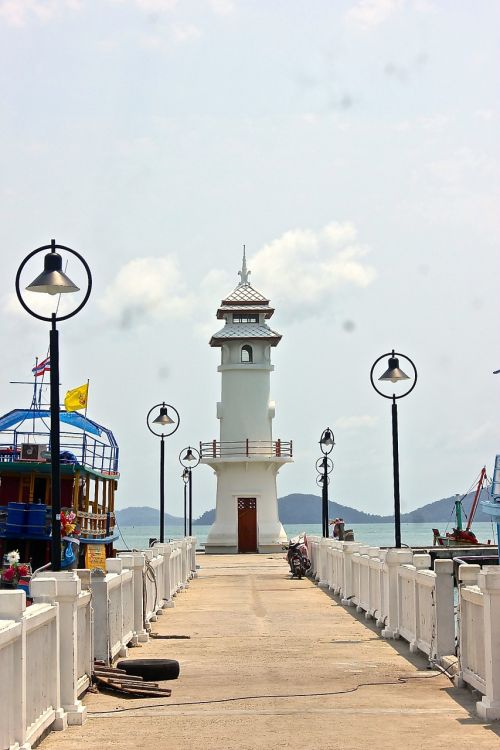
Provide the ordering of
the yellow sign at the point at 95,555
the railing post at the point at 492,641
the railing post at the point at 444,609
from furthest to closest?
the yellow sign at the point at 95,555 < the railing post at the point at 444,609 < the railing post at the point at 492,641

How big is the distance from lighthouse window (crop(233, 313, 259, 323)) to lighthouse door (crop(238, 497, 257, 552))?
960cm

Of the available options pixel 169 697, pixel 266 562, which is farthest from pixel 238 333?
pixel 169 697

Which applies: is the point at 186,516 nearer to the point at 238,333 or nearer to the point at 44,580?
the point at 238,333

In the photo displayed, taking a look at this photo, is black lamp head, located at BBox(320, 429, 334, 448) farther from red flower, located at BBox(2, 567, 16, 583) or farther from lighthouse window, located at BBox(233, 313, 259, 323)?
lighthouse window, located at BBox(233, 313, 259, 323)

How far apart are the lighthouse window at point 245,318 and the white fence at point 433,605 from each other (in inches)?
1448

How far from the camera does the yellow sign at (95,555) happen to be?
39.3m

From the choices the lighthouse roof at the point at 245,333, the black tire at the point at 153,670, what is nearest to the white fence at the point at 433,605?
the black tire at the point at 153,670

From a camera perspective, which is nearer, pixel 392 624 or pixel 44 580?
pixel 44 580

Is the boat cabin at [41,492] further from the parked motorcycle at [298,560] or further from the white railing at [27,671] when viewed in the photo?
the white railing at [27,671]

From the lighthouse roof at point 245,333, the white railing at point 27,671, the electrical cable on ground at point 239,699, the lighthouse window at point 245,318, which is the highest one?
the lighthouse window at point 245,318

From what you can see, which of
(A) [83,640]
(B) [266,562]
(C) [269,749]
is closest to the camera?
(C) [269,749]

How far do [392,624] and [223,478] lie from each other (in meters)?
40.8

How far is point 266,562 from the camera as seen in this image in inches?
1774

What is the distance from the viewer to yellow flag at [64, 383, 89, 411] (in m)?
40.7
